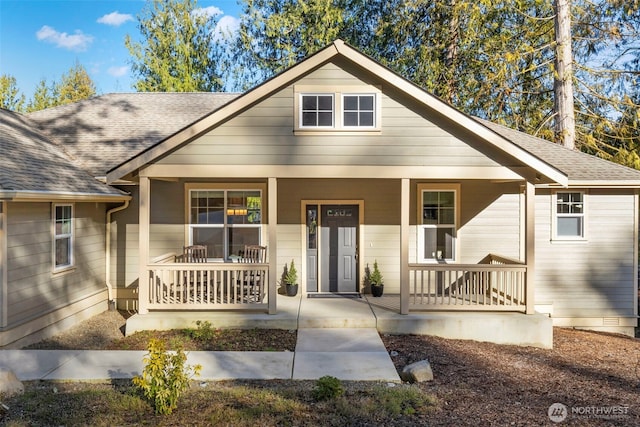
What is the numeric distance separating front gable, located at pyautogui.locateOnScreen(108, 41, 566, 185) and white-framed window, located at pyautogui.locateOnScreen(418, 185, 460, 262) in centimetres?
219

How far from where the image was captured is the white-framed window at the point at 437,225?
1010 centimetres

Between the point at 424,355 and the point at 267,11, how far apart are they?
2102 centimetres

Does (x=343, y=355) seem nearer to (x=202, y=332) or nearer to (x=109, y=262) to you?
(x=202, y=332)

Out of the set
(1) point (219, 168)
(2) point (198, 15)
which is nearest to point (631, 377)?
(1) point (219, 168)

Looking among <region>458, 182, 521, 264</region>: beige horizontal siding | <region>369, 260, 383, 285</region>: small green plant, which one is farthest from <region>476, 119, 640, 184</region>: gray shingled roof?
<region>369, 260, 383, 285</region>: small green plant

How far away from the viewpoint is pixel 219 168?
7.90m

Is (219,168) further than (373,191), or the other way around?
(373,191)

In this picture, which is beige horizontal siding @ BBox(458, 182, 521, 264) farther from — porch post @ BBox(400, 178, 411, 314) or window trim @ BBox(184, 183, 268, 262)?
window trim @ BBox(184, 183, 268, 262)

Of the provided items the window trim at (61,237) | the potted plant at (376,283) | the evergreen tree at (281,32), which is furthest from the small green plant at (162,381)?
the evergreen tree at (281,32)

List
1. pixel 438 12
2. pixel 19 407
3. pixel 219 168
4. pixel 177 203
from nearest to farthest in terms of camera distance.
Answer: pixel 19 407
pixel 219 168
pixel 177 203
pixel 438 12

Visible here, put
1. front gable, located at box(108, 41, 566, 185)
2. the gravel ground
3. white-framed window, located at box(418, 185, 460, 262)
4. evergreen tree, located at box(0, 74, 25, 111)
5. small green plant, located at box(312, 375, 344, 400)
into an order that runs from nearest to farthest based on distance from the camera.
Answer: the gravel ground, small green plant, located at box(312, 375, 344, 400), front gable, located at box(108, 41, 566, 185), white-framed window, located at box(418, 185, 460, 262), evergreen tree, located at box(0, 74, 25, 111)

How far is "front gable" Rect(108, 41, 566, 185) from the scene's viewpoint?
7.90m

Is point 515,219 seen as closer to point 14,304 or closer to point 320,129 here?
point 320,129

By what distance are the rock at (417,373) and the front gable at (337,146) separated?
358cm
